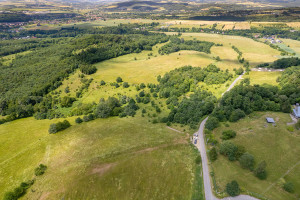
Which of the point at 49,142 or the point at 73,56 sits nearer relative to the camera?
the point at 49,142

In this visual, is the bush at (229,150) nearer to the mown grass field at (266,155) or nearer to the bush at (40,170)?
the mown grass field at (266,155)

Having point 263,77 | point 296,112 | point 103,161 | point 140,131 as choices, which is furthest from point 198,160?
point 263,77

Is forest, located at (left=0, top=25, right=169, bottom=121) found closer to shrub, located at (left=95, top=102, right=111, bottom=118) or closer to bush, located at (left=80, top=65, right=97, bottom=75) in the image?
bush, located at (left=80, top=65, right=97, bottom=75)

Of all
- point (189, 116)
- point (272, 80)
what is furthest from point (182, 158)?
point (272, 80)

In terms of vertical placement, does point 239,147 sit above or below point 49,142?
above

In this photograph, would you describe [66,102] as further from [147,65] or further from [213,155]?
[213,155]

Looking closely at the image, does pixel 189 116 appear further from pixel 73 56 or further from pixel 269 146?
pixel 73 56
